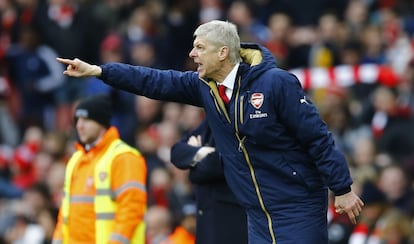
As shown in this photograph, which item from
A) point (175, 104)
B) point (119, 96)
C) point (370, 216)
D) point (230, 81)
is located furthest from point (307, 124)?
point (119, 96)

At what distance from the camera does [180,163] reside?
9.70 m

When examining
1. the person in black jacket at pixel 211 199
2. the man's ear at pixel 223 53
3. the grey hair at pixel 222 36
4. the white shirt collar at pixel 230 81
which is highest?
the grey hair at pixel 222 36

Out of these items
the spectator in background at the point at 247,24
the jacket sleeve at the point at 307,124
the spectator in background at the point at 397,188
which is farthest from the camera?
the spectator in background at the point at 247,24

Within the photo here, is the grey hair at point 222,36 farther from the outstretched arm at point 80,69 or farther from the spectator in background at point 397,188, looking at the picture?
the spectator in background at point 397,188

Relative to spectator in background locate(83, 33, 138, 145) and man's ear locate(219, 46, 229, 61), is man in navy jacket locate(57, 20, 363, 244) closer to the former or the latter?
man's ear locate(219, 46, 229, 61)

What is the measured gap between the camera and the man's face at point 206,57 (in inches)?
342

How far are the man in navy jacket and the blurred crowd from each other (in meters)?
3.29

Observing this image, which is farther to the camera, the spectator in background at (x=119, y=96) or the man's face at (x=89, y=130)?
the spectator in background at (x=119, y=96)

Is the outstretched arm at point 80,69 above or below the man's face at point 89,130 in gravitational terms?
above

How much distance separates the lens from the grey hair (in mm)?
8688

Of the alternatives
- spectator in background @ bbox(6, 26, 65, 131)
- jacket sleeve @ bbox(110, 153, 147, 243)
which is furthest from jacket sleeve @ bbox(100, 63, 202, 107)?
spectator in background @ bbox(6, 26, 65, 131)

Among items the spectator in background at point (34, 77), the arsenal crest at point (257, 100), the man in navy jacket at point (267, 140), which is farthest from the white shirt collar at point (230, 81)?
the spectator in background at point (34, 77)

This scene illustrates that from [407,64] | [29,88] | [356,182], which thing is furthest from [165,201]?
[29,88]

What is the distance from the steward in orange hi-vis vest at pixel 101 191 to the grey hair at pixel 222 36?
1327 mm
